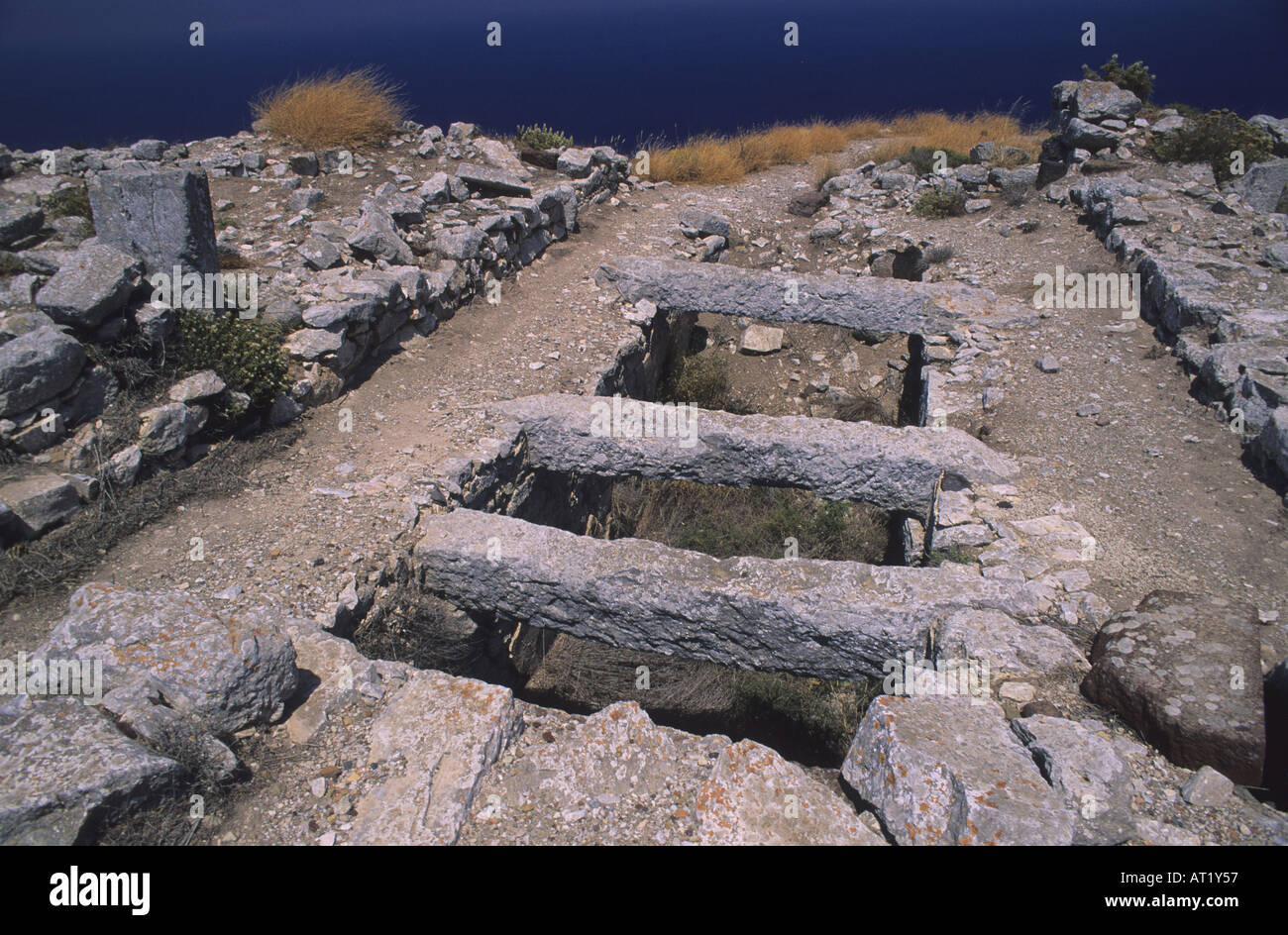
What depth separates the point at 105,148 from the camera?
845 cm

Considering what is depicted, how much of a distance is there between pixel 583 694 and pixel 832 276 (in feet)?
16.7

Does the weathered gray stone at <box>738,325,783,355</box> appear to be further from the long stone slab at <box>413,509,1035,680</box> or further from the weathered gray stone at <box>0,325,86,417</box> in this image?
the weathered gray stone at <box>0,325,86,417</box>

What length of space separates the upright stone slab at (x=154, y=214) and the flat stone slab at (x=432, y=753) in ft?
12.5

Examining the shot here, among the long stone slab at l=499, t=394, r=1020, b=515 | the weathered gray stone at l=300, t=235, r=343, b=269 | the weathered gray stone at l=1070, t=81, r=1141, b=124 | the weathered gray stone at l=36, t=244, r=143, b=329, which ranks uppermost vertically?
the weathered gray stone at l=1070, t=81, r=1141, b=124

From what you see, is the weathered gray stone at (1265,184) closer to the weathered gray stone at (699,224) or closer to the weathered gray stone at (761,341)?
the weathered gray stone at (761,341)

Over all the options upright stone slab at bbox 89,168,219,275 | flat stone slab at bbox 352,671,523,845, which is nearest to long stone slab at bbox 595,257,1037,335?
upright stone slab at bbox 89,168,219,275

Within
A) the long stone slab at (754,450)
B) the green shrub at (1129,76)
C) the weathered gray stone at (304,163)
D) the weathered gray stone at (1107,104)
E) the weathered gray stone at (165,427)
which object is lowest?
the long stone slab at (754,450)

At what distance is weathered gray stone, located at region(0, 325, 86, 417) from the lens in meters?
4.10

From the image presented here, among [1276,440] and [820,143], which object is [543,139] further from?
[1276,440]

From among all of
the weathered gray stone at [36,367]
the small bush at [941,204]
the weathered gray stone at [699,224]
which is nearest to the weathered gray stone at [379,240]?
the weathered gray stone at [36,367]

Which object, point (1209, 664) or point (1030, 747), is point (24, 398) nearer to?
point (1030, 747)

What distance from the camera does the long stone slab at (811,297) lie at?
24.2 ft

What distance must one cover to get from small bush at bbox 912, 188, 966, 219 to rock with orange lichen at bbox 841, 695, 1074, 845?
8694 millimetres

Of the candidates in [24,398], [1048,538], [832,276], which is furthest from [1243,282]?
[24,398]
